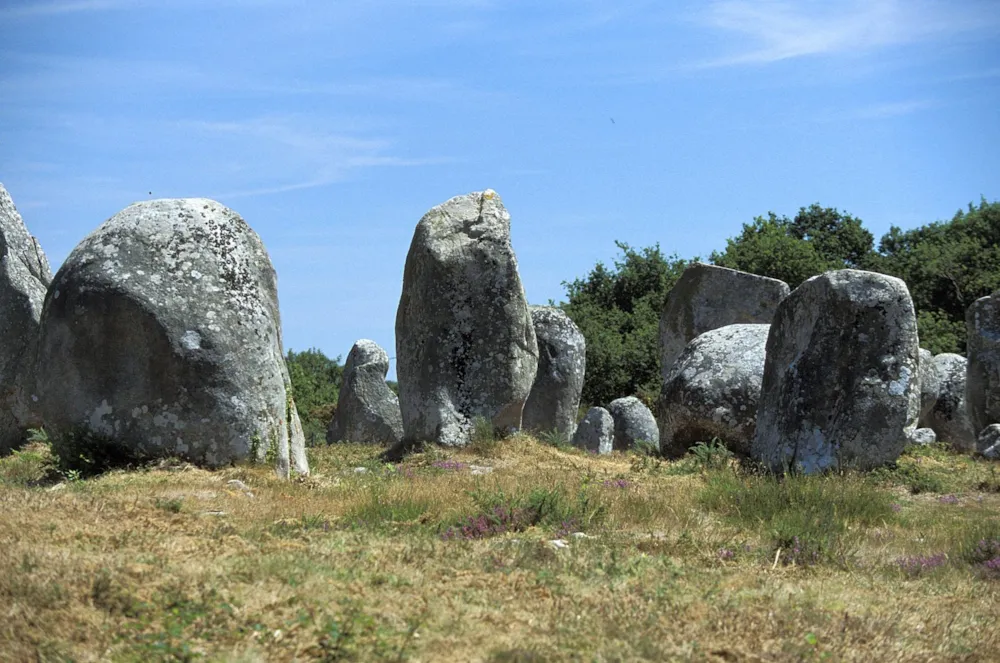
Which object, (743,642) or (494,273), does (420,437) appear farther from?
(743,642)

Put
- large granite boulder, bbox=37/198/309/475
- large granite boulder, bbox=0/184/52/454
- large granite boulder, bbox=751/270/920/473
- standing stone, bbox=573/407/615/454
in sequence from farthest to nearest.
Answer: standing stone, bbox=573/407/615/454 → large granite boulder, bbox=0/184/52/454 → large granite boulder, bbox=751/270/920/473 → large granite boulder, bbox=37/198/309/475

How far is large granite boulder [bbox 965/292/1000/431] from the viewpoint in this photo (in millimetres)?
21500

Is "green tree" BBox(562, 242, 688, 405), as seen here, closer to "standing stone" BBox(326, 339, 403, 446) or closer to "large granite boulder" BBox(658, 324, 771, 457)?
"standing stone" BBox(326, 339, 403, 446)

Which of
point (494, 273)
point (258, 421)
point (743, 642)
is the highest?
point (494, 273)

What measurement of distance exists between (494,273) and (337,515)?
8229 mm

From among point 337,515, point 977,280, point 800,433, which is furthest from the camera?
point 977,280

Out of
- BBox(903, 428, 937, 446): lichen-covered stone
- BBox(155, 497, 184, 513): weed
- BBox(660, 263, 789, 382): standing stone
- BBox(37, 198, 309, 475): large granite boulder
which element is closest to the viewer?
BBox(155, 497, 184, 513): weed

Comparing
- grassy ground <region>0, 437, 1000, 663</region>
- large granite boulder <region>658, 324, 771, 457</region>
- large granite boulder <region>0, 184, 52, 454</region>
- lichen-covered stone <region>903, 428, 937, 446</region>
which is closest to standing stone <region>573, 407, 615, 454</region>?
large granite boulder <region>658, 324, 771, 457</region>

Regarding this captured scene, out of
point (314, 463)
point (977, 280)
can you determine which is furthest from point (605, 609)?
point (977, 280)

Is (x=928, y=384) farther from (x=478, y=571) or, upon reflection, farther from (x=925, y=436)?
(x=478, y=571)

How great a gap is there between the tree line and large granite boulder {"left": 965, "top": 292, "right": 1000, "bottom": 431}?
46.2 feet

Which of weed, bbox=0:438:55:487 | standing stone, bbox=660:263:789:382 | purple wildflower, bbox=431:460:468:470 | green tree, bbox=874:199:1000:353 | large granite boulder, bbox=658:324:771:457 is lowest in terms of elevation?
purple wildflower, bbox=431:460:468:470

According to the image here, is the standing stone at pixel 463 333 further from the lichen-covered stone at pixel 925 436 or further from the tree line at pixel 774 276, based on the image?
the tree line at pixel 774 276

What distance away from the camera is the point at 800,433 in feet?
46.0
